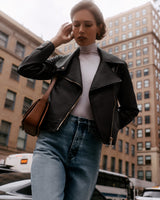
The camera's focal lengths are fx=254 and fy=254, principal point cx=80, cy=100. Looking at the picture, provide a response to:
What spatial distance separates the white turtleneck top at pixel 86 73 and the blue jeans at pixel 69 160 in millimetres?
61

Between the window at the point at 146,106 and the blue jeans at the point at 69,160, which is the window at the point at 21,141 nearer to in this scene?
the blue jeans at the point at 69,160

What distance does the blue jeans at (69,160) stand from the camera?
5.07 feet

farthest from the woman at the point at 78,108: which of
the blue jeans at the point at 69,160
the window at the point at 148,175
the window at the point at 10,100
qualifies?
the window at the point at 148,175

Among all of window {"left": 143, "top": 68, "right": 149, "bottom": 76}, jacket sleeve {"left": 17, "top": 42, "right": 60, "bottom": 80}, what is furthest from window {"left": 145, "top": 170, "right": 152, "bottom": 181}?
jacket sleeve {"left": 17, "top": 42, "right": 60, "bottom": 80}

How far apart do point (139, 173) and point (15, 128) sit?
42862mm

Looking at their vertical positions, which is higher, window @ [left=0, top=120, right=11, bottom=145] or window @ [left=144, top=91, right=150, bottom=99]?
window @ [left=144, top=91, right=150, bottom=99]

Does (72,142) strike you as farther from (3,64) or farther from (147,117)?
(147,117)

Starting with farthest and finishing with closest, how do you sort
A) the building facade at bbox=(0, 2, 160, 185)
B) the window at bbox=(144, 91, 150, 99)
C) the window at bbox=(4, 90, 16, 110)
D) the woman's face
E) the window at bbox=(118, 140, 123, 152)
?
1. the window at bbox=(144, 91, 150, 99)
2. the window at bbox=(118, 140, 123, 152)
3. the building facade at bbox=(0, 2, 160, 185)
4. the window at bbox=(4, 90, 16, 110)
5. the woman's face

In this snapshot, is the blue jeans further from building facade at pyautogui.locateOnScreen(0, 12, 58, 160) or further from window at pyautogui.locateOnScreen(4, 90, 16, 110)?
window at pyautogui.locateOnScreen(4, 90, 16, 110)

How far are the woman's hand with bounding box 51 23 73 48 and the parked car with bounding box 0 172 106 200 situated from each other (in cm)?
280

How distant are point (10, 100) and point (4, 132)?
3.35 m

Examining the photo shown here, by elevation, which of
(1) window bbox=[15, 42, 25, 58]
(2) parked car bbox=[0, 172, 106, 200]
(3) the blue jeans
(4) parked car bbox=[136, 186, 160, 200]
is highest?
(1) window bbox=[15, 42, 25, 58]

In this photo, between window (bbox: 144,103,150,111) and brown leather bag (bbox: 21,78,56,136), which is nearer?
brown leather bag (bbox: 21,78,56,136)

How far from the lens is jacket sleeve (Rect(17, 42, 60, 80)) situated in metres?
1.90
